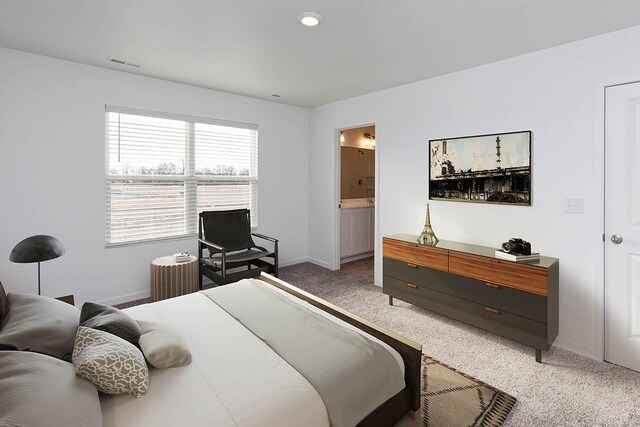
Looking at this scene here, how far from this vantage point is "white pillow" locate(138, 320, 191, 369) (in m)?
1.51

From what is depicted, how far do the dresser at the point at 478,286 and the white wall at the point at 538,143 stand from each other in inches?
9.0

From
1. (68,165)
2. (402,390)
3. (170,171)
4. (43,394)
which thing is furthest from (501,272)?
(68,165)

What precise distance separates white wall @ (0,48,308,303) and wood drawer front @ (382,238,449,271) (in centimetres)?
259

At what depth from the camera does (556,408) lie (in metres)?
2.04

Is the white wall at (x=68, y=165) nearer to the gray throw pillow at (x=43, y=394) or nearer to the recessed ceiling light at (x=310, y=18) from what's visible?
the recessed ceiling light at (x=310, y=18)

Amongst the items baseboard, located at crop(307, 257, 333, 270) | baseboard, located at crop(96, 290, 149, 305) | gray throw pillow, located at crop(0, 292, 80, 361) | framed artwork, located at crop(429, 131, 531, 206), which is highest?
framed artwork, located at crop(429, 131, 531, 206)

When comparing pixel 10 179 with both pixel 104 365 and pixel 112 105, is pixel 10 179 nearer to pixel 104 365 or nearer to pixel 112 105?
pixel 112 105

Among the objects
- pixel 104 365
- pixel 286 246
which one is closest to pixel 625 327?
pixel 104 365

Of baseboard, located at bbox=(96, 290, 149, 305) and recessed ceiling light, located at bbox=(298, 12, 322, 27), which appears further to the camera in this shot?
baseboard, located at bbox=(96, 290, 149, 305)

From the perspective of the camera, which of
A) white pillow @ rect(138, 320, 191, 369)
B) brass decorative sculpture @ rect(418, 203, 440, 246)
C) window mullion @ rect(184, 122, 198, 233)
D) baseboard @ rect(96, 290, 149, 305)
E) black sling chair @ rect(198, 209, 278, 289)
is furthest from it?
window mullion @ rect(184, 122, 198, 233)

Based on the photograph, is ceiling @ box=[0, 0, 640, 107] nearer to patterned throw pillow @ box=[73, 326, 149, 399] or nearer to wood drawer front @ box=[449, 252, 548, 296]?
wood drawer front @ box=[449, 252, 548, 296]

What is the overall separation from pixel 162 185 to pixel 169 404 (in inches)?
129

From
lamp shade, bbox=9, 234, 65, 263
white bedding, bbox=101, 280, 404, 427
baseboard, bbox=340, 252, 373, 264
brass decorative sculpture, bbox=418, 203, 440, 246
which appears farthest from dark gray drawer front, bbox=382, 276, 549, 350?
lamp shade, bbox=9, 234, 65, 263

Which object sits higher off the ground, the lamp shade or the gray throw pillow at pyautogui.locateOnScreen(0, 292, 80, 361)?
the lamp shade
